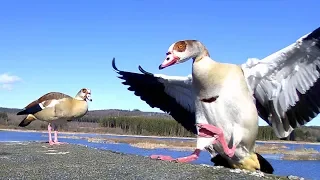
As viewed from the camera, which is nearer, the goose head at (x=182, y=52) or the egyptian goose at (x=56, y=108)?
the goose head at (x=182, y=52)

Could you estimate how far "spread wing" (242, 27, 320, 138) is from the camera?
8250 millimetres

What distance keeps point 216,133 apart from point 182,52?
4.48 feet

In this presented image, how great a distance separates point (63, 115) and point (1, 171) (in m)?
5.46

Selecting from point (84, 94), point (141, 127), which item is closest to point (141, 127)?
point (141, 127)

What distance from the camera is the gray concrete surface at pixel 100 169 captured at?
24.3 feet

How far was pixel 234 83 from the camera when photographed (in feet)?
26.2

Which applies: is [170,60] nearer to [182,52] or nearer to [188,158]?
[182,52]

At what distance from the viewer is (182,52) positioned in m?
7.91

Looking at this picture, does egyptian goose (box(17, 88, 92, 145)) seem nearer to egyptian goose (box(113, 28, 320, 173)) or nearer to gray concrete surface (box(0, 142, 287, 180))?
gray concrete surface (box(0, 142, 287, 180))

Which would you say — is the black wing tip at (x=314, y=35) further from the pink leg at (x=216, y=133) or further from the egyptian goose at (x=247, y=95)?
the pink leg at (x=216, y=133)

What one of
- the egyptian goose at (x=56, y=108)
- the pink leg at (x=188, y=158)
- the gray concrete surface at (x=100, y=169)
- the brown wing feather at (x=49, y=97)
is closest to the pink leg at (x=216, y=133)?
the gray concrete surface at (x=100, y=169)

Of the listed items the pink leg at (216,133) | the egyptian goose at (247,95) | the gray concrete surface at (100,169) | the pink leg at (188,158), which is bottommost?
the gray concrete surface at (100,169)

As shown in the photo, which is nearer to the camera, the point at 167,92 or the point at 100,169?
the point at 100,169

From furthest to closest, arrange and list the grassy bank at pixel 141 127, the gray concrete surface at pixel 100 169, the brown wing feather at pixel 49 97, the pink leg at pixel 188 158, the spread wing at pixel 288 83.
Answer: the grassy bank at pixel 141 127 < the brown wing feather at pixel 49 97 < the pink leg at pixel 188 158 < the spread wing at pixel 288 83 < the gray concrete surface at pixel 100 169
